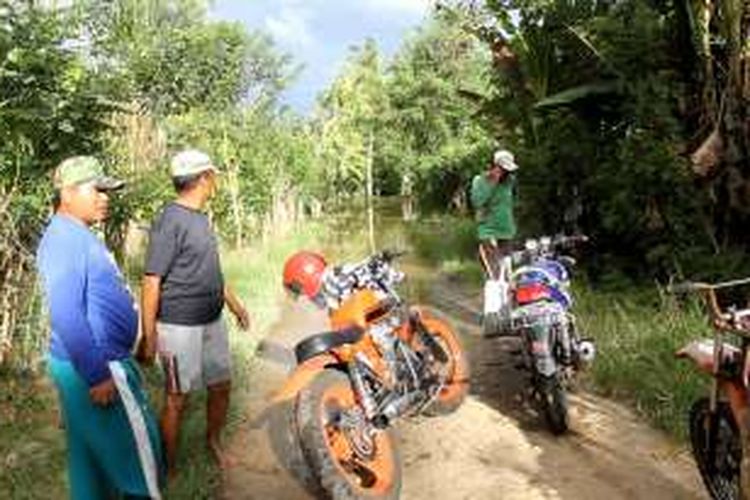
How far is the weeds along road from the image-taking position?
6.21 m

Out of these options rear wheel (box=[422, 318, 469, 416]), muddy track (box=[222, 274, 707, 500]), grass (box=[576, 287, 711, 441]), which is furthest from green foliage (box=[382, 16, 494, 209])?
muddy track (box=[222, 274, 707, 500])

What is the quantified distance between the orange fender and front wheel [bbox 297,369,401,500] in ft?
0.14

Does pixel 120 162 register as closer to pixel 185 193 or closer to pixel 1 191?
pixel 1 191

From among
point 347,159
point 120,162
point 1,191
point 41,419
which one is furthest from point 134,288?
point 347,159

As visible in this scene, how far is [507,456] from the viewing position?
6836mm

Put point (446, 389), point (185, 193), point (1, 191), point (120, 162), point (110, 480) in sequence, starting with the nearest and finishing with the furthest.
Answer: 1. point (110, 480)
2. point (185, 193)
3. point (446, 389)
4. point (1, 191)
5. point (120, 162)

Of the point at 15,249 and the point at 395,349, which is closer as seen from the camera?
the point at 395,349

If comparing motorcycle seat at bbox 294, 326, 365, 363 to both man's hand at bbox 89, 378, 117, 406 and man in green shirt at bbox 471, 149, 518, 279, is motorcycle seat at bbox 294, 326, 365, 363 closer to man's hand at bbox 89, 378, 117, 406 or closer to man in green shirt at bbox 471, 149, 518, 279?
man's hand at bbox 89, 378, 117, 406

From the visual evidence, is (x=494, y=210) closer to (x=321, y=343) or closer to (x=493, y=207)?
(x=493, y=207)

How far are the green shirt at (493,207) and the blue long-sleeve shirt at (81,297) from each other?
6.60 metres

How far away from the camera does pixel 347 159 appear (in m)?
37.9

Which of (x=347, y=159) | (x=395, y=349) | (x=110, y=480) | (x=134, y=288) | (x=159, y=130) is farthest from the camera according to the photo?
(x=347, y=159)

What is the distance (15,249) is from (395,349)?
10.7 feet

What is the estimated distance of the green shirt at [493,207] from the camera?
35.3 feet
